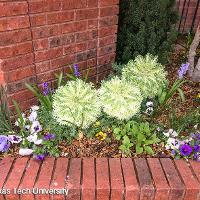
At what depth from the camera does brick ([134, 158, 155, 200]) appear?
2.06 metres

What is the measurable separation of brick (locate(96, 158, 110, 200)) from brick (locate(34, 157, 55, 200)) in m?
0.36

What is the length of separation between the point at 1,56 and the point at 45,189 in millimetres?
1131

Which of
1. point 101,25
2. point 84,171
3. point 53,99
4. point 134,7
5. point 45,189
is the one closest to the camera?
point 45,189

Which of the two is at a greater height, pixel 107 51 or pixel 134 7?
pixel 134 7

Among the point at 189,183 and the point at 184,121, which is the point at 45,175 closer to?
the point at 189,183

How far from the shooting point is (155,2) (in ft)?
10.5

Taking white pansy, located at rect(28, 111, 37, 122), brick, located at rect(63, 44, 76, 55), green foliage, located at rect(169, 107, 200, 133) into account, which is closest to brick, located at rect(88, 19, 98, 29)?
brick, located at rect(63, 44, 76, 55)

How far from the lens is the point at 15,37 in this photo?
2.37 meters

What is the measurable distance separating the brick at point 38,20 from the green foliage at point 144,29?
3.74 feet

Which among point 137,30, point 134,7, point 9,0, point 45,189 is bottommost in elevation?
point 45,189

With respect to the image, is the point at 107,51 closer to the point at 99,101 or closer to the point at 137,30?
the point at 137,30

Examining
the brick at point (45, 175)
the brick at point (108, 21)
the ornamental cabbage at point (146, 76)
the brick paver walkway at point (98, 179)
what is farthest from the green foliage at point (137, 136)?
the brick at point (108, 21)

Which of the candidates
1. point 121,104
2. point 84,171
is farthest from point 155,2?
point 84,171

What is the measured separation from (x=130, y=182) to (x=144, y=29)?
1.84 metres
